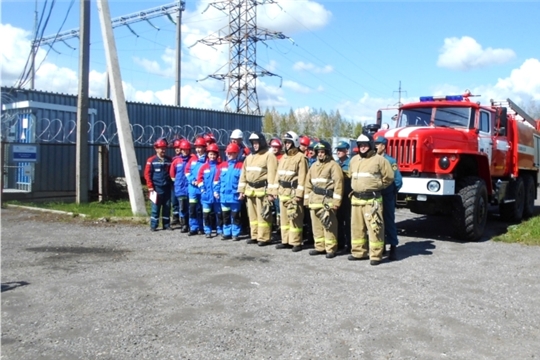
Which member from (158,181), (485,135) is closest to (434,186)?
(485,135)

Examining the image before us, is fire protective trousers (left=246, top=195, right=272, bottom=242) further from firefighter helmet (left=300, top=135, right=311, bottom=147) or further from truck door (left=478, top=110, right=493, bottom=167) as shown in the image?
truck door (left=478, top=110, right=493, bottom=167)

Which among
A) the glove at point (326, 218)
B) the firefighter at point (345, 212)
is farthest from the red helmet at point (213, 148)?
the glove at point (326, 218)

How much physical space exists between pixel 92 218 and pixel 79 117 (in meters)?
3.35

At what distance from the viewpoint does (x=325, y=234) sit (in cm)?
849

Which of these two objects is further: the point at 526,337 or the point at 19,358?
the point at 526,337

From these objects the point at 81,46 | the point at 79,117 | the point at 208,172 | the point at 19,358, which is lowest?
the point at 19,358

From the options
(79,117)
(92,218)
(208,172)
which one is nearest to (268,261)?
(208,172)

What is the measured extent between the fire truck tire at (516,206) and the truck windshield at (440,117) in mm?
2819

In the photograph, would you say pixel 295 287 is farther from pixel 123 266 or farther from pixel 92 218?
pixel 92 218

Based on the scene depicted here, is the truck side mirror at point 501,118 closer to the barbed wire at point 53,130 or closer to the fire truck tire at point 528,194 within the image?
the fire truck tire at point 528,194

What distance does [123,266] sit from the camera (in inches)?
298

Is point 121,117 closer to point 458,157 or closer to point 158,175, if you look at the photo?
point 158,175

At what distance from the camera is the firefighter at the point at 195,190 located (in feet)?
33.5

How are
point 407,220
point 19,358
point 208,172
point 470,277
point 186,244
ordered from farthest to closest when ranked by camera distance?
point 407,220 < point 208,172 < point 186,244 < point 470,277 < point 19,358
